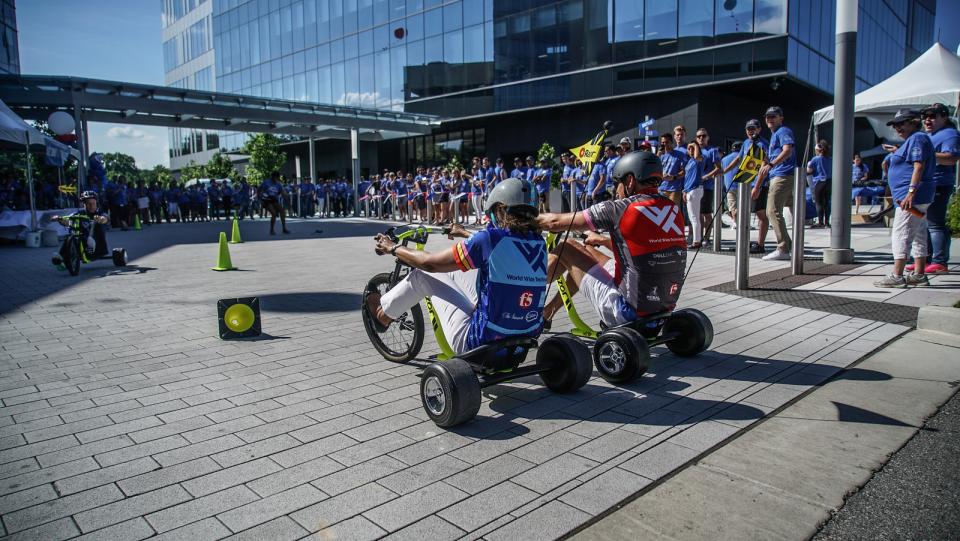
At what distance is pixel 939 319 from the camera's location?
18.5 feet

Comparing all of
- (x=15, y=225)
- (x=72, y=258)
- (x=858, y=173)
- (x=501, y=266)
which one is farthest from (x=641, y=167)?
(x=858, y=173)

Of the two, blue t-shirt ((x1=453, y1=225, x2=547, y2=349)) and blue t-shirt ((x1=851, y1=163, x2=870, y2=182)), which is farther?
blue t-shirt ((x1=851, y1=163, x2=870, y2=182))

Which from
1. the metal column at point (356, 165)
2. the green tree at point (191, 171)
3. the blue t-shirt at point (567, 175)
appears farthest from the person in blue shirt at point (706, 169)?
the green tree at point (191, 171)

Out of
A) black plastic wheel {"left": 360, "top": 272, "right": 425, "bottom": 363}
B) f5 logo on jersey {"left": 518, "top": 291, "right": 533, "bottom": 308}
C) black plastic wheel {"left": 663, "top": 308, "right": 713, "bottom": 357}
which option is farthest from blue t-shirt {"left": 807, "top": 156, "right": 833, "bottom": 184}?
f5 logo on jersey {"left": 518, "top": 291, "right": 533, "bottom": 308}

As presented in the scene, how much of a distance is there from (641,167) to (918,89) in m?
12.9

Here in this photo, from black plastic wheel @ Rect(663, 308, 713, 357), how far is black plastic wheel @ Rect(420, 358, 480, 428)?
209 centimetres

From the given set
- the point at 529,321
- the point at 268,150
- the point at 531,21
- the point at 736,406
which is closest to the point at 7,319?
the point at 529,321

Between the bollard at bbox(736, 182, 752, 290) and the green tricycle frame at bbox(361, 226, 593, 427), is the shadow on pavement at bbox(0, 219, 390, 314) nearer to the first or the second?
the green tricycle frame at bbox(361, 226, 593, 427)

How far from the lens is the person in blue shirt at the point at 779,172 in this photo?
32.3 feet

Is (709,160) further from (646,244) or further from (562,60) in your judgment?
(562,60)

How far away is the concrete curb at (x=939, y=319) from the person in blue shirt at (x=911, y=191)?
2.01 metres

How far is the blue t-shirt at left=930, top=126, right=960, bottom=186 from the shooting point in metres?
7.56

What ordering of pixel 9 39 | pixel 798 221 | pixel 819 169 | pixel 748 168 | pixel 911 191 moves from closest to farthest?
pixel 911 191, pixel 748 168, pixel 798 221, pixel 819 169, pixel 9 39

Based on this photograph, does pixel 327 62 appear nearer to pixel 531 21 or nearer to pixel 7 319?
pixel 531 21
